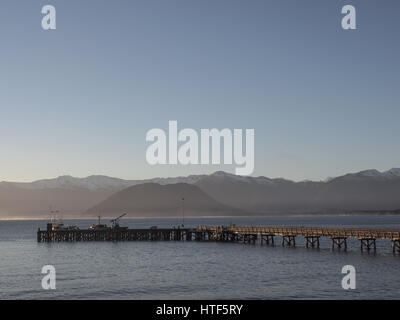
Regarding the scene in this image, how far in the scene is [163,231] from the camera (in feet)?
407

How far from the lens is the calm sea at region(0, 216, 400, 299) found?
47.6m

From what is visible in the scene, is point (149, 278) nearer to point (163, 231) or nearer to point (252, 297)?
point (252, 297)

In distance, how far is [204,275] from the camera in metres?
59.8

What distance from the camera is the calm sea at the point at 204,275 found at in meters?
47.6

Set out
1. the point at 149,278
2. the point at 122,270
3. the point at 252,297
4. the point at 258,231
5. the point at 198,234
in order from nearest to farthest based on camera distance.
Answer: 1. the point at 252,297
2. the point at 149,278
3. the point at 122,270
4. the point at 258,231
5. the point at 198,234
